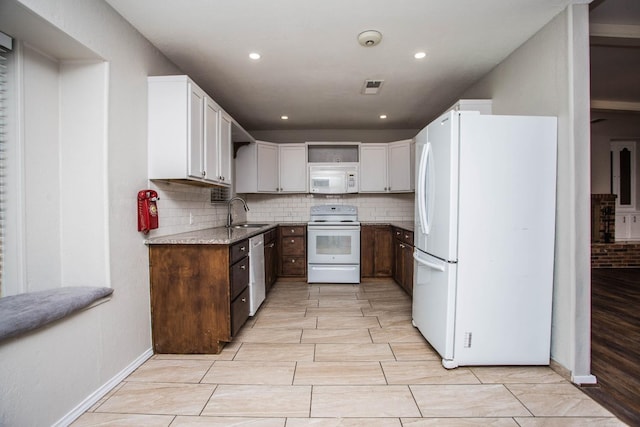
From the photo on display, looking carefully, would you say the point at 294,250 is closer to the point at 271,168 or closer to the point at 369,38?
the point at 271,168

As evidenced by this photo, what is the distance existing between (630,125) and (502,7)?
5.59 metres

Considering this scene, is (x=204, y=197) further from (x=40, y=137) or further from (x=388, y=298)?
(x=388, y=298)

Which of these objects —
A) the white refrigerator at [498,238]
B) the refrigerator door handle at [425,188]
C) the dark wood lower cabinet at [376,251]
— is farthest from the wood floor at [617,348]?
the dark wood lower cabinet at [376,251]

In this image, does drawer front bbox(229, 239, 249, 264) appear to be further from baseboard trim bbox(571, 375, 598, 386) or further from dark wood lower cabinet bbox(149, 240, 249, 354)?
baseboard trim bbox(571, 375, 598, 386)

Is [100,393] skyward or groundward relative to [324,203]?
groundward

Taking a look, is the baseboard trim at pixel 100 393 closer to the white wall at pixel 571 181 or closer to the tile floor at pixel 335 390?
the tile floor at pixel 335 390

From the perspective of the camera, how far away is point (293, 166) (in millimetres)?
4832

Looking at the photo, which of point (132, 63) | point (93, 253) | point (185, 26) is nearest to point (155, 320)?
point (93, 253)

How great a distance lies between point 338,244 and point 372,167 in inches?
55.0

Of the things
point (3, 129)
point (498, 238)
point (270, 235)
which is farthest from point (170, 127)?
point (498, 238)

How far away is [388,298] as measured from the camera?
3701 mm

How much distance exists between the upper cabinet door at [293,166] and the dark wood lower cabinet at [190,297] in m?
2.68

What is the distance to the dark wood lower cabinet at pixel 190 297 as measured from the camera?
7.45 feet

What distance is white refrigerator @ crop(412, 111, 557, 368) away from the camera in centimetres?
203
